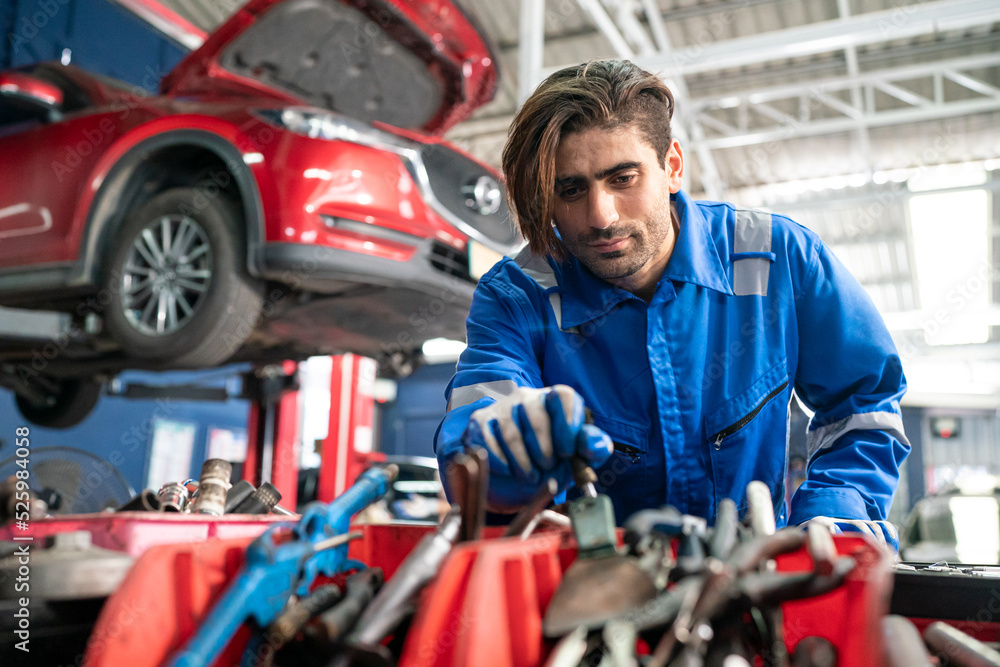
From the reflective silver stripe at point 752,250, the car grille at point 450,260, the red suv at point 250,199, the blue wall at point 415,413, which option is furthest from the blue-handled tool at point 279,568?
the blue wall at point 415,413

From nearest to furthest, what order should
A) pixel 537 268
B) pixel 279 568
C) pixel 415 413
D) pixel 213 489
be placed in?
pixel 279 568
pixel 213 489
pixel 537 268
pixel 415 413

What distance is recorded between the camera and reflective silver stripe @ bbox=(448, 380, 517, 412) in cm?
89

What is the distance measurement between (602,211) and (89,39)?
17.7 feet

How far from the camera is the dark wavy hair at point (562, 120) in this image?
3.67ft

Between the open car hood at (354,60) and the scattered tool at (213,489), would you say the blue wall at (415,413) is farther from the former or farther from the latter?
the scattered tool at (213,489)

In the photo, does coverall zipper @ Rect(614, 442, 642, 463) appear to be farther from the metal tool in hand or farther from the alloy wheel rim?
the alloy wheel rim

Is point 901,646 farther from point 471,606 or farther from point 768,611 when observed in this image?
point 471,606

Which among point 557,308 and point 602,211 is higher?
point 602,211

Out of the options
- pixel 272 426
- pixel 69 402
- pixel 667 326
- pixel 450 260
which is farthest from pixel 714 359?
pixel 69 402

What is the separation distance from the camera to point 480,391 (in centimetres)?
89

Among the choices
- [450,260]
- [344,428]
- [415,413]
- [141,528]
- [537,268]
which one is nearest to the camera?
[141,528]

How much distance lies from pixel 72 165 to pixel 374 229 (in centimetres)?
116

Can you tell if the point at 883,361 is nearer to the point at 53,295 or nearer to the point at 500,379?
the point at 500,379

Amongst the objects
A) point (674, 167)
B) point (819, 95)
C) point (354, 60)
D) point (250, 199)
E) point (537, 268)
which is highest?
point (819, 95)
